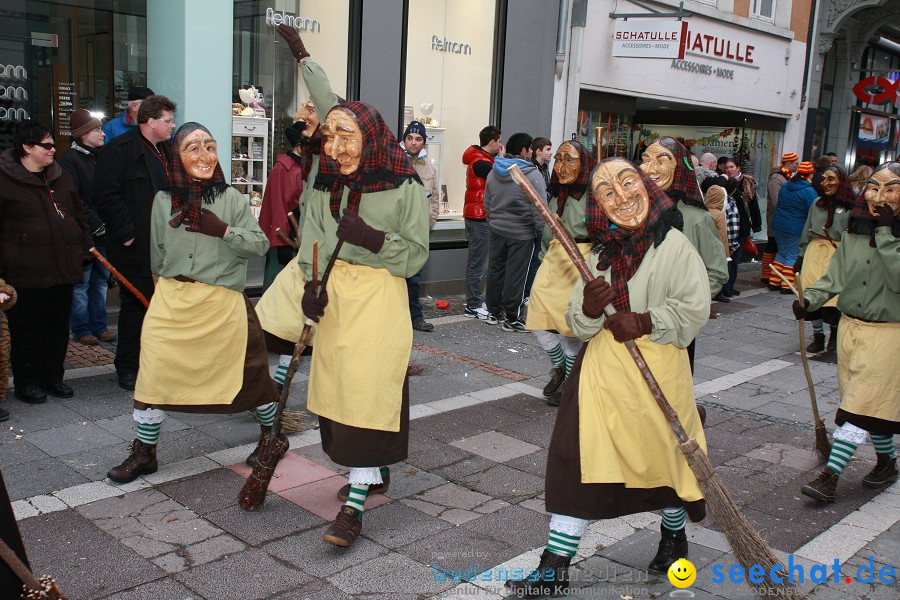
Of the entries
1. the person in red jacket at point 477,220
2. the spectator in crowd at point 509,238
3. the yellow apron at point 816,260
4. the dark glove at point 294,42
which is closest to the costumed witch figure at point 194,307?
the dark glove at point 294,42

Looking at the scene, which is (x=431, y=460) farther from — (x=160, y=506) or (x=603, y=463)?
(x=603, y=463)

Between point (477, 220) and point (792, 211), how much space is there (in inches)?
209

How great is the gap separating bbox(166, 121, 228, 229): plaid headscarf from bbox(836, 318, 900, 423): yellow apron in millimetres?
3824

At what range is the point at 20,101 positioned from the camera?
8898 mm

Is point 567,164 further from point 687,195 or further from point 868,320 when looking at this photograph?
point 868,320

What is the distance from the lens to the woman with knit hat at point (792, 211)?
1302 centimetres

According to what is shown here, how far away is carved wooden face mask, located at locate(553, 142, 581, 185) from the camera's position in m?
7.11

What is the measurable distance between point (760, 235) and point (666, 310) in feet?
51.3

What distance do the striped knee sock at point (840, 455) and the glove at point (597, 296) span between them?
7.90ft

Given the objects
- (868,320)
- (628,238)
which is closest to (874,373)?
(868,320)

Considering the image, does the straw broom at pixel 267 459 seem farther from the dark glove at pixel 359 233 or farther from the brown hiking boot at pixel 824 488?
the brown hiking boot at pixel 824 488

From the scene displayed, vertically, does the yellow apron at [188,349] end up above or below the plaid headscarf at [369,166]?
below

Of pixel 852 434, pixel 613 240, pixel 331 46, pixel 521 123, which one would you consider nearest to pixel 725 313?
pixel 521 123

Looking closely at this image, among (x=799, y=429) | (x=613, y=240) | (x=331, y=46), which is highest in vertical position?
(x=331, y=46)
